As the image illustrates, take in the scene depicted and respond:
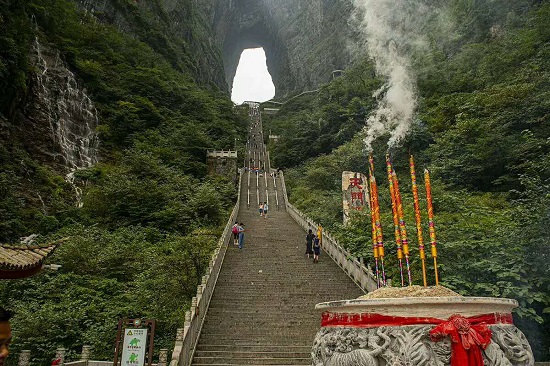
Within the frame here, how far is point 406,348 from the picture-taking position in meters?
3.13

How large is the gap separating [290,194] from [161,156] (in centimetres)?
804

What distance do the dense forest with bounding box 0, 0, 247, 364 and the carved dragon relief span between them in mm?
6010

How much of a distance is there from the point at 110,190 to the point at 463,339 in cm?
1674

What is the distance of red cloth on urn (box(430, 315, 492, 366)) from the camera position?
303cm

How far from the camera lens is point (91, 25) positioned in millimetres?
35469

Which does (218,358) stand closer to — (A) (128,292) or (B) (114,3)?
(A) (128,292)

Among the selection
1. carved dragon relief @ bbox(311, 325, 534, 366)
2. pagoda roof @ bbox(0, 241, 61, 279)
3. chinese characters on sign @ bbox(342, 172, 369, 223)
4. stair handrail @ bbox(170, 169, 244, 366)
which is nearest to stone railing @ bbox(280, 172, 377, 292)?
chinese characters on sign @ bbox(342, 172, 369, 223)

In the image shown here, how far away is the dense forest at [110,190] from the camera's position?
31.1 feet

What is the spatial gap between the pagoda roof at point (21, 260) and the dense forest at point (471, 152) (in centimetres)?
636

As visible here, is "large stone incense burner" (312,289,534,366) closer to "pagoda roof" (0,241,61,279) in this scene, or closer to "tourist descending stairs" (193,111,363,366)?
"pagoda roof" (0,241,61,279)

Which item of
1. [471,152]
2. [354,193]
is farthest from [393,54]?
[354,193]

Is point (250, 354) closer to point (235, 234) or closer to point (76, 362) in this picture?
point (76, 362)

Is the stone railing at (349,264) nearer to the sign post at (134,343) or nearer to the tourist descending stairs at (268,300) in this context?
the tourist descending stairs at (268,300)

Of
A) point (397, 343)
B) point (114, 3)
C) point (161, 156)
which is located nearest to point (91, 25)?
point (114, 3)
